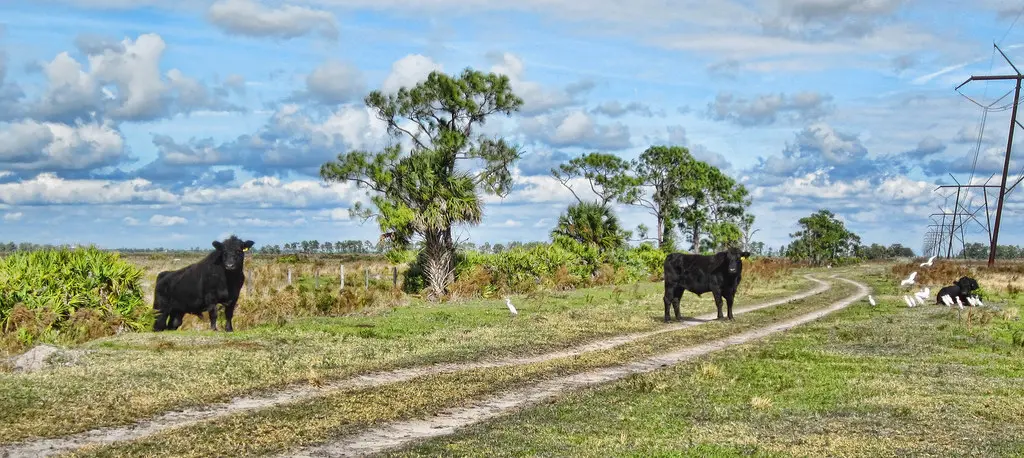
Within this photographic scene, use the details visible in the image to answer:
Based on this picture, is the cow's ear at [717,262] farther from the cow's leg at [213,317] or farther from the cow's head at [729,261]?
the cow's leg at [213,317]

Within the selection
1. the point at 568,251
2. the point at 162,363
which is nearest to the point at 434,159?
the point at 568,251

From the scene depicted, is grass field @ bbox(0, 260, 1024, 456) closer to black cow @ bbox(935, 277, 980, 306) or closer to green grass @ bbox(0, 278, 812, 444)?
green grass @ bbox(0, 278, 812, 444)

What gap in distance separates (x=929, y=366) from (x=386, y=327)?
39.1 feet

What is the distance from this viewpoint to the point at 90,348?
1612cm

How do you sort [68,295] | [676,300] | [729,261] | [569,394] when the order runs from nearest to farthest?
[569,394], [68,295], [729,261], [676,300]

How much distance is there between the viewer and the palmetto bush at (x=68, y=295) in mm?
18016

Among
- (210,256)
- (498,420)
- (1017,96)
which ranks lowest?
(498,420)

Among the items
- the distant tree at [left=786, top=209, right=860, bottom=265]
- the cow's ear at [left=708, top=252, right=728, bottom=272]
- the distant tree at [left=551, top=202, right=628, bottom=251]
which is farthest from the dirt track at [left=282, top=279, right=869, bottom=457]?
the distant tree at [left=786, top=209, right=860, bottom=265]

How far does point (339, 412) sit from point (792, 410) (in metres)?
5.75

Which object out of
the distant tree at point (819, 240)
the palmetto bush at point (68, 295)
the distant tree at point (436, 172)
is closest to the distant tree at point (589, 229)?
the distant tree at point (436, 172)

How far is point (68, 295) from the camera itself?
63.0 feet

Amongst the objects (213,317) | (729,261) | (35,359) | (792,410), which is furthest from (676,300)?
(35,359)

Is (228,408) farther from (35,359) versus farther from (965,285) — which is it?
(965,285)

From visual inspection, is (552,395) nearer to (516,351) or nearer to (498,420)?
(498,420)
